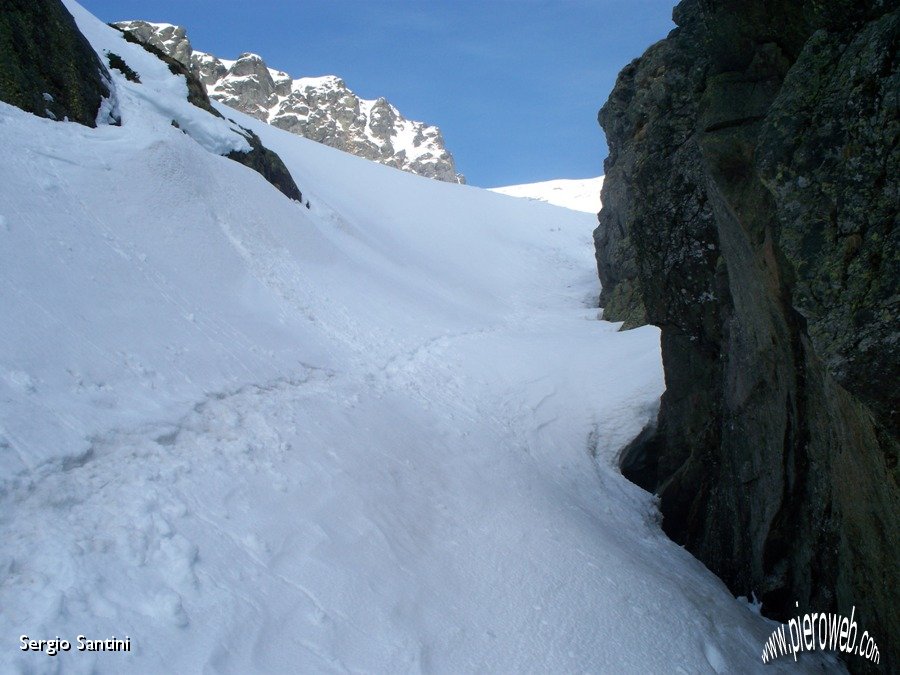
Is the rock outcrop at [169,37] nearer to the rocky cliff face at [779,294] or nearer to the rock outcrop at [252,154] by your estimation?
the rock outcrop at [252,154]

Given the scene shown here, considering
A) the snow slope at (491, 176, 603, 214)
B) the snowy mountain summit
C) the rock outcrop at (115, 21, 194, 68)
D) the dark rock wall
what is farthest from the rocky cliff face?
the snowy mountain summit

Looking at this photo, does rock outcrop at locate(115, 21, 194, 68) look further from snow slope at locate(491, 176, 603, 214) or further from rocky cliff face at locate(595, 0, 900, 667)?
rocky cliff face at locate(595, 0, 900, 667)

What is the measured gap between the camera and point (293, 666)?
4.88 meters

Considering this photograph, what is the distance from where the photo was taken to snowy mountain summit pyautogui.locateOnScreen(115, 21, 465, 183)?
475 feet

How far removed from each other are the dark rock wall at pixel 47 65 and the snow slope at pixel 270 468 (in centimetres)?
65

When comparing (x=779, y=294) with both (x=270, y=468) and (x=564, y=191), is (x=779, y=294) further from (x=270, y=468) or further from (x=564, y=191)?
(x=564, y=191)

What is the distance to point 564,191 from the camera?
514 ft

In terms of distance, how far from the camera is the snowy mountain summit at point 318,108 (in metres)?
145

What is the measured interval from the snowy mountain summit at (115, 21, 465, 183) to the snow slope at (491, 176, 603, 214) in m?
23.9

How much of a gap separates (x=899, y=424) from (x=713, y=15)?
5.64 meters

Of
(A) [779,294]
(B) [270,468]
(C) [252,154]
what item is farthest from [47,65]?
(A) [779,294]

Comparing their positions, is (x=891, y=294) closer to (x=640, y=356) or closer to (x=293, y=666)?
(x=293, y=666)

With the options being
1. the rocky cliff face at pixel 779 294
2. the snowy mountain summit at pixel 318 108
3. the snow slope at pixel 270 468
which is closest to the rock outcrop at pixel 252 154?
the snow slope at pixel 270 468

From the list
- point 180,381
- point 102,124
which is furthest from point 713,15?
point 102,124
